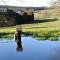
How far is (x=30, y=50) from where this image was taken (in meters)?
2.11

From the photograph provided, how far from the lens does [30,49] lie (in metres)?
2.12

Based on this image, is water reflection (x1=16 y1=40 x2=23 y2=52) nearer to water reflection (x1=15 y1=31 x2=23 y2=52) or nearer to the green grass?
water reflection (x1=15 y1=31 x2=23 y2=52)

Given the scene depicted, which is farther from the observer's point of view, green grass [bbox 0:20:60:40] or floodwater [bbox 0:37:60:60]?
green grass [bbox 0:20:60:40]

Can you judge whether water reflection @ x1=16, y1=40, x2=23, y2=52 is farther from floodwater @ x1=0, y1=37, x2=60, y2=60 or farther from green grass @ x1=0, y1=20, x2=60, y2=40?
green grass @ x1=0, y1=20, x2=60, y2=40

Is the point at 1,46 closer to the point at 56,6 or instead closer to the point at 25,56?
the point at 25,56

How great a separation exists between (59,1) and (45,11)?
0.57 feet

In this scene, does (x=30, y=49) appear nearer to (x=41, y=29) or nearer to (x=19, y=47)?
(x=19, y=47)

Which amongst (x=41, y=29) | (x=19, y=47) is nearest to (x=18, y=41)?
(x=19, y=47)

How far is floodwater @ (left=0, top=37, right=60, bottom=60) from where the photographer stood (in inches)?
79.7

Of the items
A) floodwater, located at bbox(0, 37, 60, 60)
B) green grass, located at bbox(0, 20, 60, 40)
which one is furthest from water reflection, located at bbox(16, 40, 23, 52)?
green grass, located at bbox(0, 20, 60, 40)

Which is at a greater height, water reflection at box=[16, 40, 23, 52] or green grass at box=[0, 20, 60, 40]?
green grass at box=[0, 20, 60, 40]

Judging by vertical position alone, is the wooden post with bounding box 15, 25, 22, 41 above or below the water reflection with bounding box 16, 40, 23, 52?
above

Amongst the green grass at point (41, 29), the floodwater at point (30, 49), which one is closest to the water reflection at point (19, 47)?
the floodwater at point (30, 49)

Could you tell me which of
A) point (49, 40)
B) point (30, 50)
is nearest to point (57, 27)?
point (49, 40)
